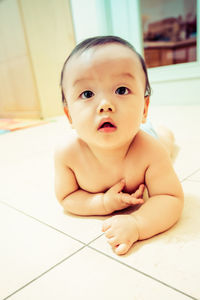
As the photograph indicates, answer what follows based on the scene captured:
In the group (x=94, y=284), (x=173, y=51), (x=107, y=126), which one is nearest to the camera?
(x=94, y=284)

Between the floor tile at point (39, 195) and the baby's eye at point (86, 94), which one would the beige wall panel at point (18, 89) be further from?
the baby's eye at point (86, 94)

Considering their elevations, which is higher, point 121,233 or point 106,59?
point 106,59

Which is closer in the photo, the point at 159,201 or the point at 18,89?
the point at 159,201

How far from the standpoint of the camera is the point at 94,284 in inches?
16.6

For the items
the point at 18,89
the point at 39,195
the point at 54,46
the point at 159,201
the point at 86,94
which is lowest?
the point at 18,89

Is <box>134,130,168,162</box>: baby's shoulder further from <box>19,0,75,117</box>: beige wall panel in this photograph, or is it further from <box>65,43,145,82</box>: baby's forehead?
<box>19,0,75,117</box>: beige wall panel

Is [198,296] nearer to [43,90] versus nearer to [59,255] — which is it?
[59,255]

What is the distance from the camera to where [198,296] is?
1.23 feet

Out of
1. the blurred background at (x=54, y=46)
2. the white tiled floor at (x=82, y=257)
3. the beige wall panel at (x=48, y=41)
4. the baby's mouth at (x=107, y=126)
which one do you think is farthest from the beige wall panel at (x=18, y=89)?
the baby's mouth at (x=107, y=126)

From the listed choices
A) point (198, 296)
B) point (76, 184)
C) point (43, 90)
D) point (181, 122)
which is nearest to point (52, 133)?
point (181, 122)

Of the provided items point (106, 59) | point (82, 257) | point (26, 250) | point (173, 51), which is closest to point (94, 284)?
point (82, 257)

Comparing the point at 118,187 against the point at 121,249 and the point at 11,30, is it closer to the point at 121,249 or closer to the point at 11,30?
the point at 121,249

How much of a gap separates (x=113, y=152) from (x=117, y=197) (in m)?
0.10

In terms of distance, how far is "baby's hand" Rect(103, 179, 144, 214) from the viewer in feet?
1.91
